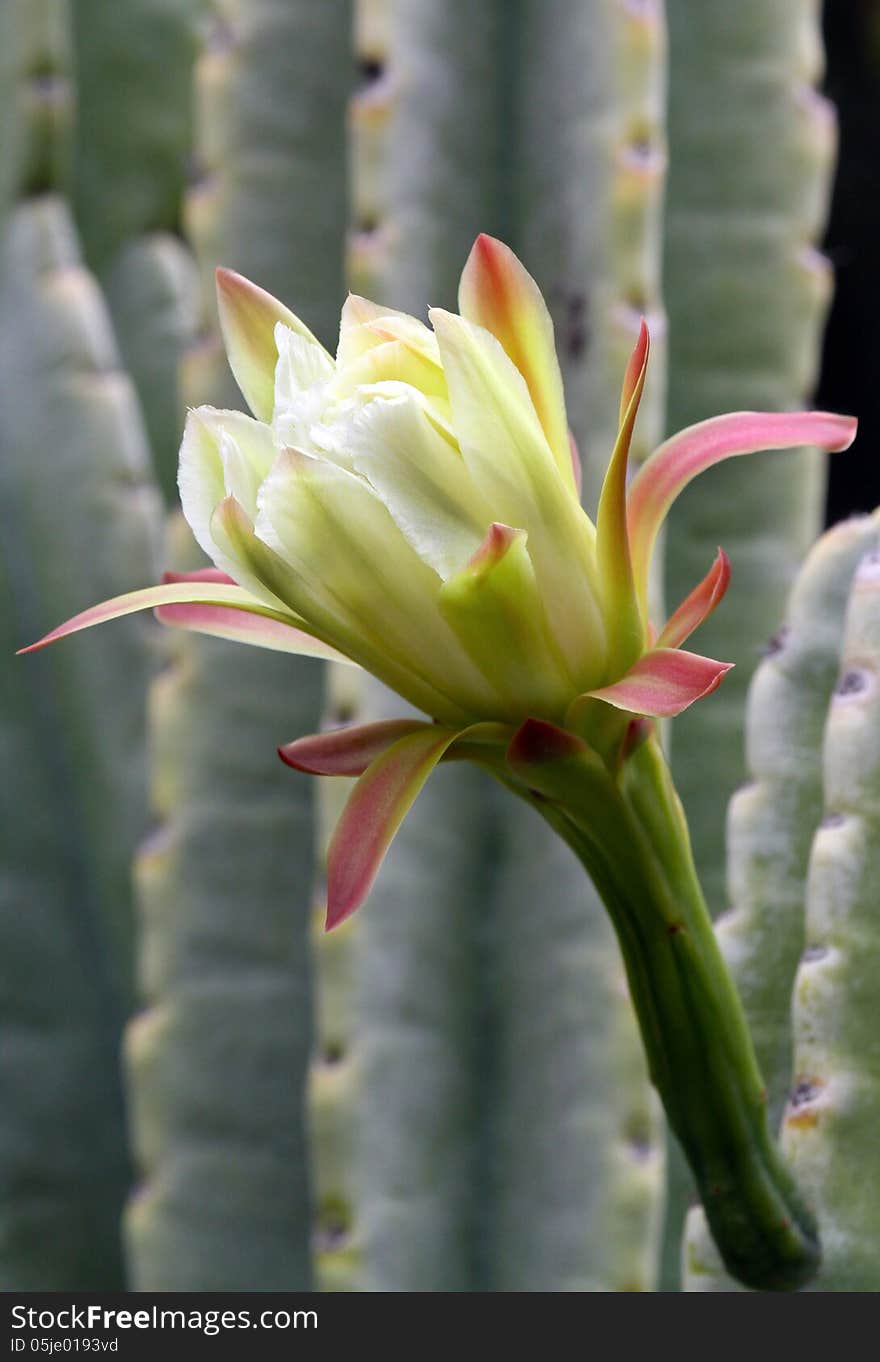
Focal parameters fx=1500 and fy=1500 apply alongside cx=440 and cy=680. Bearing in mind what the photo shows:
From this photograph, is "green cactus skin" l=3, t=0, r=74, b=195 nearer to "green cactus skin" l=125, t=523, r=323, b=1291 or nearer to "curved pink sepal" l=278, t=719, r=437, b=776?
"green cactus skin" l=125, t=523, r=323, b=1291

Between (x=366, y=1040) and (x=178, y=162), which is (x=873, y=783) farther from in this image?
(x=178, y=162)

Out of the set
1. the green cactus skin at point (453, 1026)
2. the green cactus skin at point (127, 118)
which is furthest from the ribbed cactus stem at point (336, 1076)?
the green cactus skin at point (127, 118)

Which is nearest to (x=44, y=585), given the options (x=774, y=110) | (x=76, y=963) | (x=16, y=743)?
(x=16, y=743)

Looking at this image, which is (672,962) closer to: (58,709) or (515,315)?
(515,315)

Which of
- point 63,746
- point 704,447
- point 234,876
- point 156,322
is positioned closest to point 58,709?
point 63,746

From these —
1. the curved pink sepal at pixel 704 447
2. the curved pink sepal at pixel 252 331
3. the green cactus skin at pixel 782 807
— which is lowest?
the green cactus skin at pixel 782 807

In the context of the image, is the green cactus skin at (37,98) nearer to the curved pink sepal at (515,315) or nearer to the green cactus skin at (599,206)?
the green cactus skin at (599,206)

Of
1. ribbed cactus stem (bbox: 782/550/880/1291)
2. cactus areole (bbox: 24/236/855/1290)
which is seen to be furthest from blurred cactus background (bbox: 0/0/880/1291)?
cactus areole (bbox: 24/236/855/1290)
